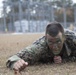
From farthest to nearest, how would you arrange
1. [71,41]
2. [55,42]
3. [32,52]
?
1. [71,41]
2. [32,52]
3. [55,42]

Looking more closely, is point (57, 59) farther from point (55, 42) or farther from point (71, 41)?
point (55, 42)

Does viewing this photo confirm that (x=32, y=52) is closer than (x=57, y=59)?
Yes

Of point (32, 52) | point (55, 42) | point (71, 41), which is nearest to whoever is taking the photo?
point (55, 42)

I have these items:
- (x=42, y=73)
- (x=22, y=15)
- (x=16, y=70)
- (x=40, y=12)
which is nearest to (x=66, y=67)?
(x=42, y=73)

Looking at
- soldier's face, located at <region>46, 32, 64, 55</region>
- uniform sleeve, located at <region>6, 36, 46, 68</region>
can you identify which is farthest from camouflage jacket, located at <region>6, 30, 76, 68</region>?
soldier's face, located at <region>46, 32, 64, 55</region>

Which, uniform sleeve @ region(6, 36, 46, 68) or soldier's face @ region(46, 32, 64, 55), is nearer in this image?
soldier's face @ region(46, 32, 64, 55)

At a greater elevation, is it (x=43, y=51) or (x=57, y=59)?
(x=43, y=51)

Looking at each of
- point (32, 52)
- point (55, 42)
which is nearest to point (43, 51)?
point (32, 52)

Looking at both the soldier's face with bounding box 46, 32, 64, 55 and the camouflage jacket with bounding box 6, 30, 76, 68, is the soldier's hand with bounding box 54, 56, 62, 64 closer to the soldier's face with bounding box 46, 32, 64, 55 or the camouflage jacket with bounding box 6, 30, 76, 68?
the camouflage jacket with bounding box 6, 30, 76, 68

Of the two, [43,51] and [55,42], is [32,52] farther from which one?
[55,42]

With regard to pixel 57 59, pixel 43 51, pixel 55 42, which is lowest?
pixel 57 59

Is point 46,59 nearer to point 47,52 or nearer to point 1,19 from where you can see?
point 47,52

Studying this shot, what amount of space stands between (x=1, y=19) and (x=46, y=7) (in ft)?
19.0

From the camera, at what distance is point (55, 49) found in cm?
270
